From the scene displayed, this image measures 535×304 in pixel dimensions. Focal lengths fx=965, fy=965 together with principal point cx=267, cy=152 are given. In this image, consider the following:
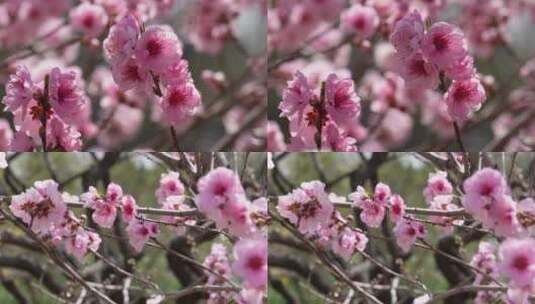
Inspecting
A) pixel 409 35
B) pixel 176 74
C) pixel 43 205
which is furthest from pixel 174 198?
pixel 409 35

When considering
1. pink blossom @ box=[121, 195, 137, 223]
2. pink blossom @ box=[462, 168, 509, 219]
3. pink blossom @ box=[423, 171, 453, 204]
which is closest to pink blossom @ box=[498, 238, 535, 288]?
pink blossom @ box=[462, 168, 509, 219]

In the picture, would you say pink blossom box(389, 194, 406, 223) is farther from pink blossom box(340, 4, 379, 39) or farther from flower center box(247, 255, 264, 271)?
pink blossom box(340, 4, 379, 39)

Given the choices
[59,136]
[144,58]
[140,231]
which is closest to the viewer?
[144,58]

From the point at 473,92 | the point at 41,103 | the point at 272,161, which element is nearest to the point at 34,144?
the point at 41,103

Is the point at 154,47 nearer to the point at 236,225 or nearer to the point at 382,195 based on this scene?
the point at 236,225

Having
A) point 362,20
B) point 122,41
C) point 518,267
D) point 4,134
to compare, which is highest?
point 362,20

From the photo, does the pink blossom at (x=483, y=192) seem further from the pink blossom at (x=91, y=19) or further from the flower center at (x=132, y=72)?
the pink blossom at (x=91, y=19)

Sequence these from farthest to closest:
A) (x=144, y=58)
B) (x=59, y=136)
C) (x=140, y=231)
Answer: (x=140, y=231) → (x=59, y=136) → (x=144, y=58)

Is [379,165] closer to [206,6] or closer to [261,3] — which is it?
[261,3]

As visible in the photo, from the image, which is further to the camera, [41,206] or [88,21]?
[88,21]
